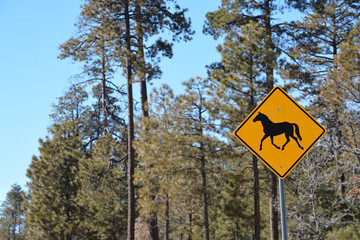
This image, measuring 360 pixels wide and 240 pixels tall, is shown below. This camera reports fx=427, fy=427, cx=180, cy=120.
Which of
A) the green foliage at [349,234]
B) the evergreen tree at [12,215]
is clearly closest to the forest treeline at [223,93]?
→ the green foliage at [349,234]

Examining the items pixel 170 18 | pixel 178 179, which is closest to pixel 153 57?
pixel 170 18

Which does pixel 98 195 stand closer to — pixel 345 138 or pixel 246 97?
pixel 246 97

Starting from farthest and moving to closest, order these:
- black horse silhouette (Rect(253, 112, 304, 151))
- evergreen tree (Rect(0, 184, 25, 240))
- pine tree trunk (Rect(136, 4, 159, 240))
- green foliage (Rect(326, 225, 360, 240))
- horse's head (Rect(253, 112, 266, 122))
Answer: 1. evergreen tree (Rect(0, 184, 25, 240))
2. pine tree trunk (Rect(136, 4, 159, 240))
3. green foliage (Rect(326, 225, 360, 240))
4. horse's head (Rect(253, 112, 266, 122))
5. black horse silhouette (Rect(253, 112, 304, 151))

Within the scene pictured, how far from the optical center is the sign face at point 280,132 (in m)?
4.84

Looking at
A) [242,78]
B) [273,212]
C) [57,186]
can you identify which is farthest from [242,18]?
[57,186]

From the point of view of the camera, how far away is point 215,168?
17.0 m

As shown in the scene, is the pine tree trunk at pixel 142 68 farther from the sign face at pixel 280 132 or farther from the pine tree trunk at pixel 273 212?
the sign face at pixel 280 132

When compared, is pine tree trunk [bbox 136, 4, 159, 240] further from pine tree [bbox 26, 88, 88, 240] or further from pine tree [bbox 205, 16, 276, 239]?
pine tree [bbox 26, 88, 88, 240]

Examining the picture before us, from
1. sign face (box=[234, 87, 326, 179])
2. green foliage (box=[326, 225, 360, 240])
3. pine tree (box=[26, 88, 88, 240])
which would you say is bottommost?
green foliage (box=[326, 225, 360, 240])

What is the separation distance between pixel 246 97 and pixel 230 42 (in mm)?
2288

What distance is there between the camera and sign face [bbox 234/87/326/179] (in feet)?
15.9

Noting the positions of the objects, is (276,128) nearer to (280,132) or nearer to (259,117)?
(280,132)

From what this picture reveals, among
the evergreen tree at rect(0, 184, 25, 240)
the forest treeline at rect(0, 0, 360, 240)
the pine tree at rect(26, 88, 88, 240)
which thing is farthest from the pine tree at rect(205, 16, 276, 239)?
the evergreen tree at rect(0, 184, 25, 240)

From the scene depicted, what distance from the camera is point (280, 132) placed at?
4770 millimetres
